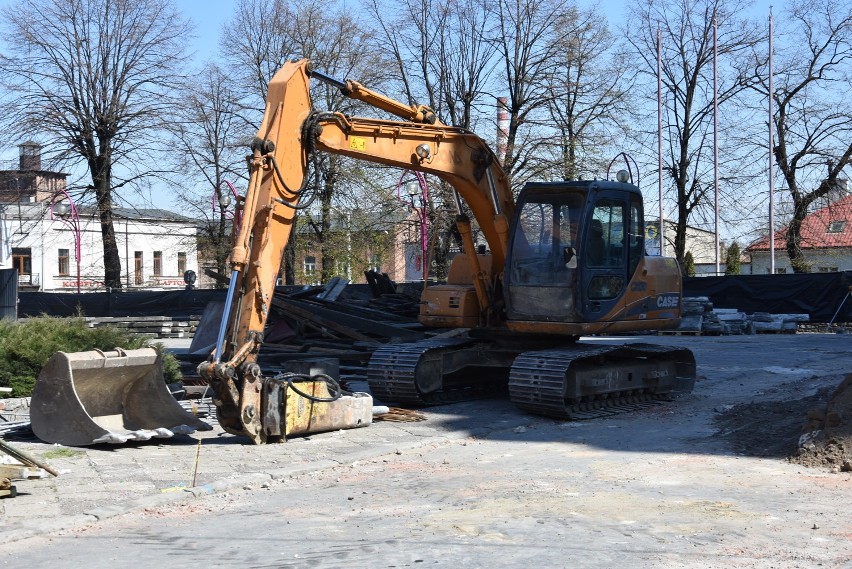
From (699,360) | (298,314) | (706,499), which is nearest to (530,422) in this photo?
(706,499)

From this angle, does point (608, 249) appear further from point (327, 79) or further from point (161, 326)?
point (161, 326)

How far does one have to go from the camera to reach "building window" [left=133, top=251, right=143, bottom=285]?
206ft

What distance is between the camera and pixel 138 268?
6488 centimetres

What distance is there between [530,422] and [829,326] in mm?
19825

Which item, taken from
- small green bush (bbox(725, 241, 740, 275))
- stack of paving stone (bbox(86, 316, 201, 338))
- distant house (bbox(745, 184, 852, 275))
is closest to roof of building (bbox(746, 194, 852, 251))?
distant house (bbox(745, 184, 852, 275))

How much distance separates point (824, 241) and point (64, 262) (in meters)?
44.8

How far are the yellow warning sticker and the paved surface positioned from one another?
318cm

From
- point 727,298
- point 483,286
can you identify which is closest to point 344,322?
point 483,286

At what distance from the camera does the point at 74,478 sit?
8445 mm

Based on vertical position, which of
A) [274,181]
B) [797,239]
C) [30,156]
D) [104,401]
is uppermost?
[30,156]

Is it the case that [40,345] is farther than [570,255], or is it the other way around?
[40,345]

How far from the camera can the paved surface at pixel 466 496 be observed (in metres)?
6.39

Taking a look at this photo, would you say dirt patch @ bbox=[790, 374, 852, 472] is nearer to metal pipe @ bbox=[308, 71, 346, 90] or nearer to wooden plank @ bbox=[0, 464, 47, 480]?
metal pipe @ bbox=[308, 71, 346, 90]

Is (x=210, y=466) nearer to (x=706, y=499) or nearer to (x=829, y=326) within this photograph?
(x=706, y=499)
